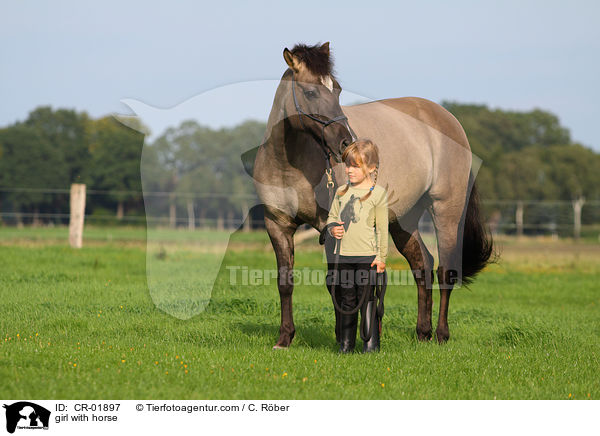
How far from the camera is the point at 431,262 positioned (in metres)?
6.41

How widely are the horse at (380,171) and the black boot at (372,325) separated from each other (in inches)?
28.6

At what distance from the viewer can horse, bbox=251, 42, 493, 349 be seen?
465 cm

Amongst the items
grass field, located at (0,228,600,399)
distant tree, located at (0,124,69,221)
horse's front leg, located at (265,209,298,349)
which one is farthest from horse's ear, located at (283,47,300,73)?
distant tree, located at (0,124,69,221)

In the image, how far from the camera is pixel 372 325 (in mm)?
4949

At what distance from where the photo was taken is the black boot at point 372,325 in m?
4.87

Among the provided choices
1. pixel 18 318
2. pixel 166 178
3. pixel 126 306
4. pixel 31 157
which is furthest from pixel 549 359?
pixel 31 157

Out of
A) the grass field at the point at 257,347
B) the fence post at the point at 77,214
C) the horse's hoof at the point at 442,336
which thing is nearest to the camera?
the grass field at the point at 257,347

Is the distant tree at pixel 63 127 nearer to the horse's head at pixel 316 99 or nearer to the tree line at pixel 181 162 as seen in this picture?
the tree line at pixel 181 162

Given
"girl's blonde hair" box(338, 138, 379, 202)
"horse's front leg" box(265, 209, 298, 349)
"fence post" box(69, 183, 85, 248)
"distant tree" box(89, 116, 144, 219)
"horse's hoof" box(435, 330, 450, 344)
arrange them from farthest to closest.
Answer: "distant tree" box(89, 116, 144, 219) → "fence post" box(69, 183, 85, 248) → "horse's hoof" box(435, 330, 450, 344) → "horse's front leg" box(265, 209, 298, 349) → "girl's blonde hair" box(338, 138, 379, 202)

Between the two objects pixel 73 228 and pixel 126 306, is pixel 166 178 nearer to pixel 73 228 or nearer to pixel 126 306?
pixel 126 306

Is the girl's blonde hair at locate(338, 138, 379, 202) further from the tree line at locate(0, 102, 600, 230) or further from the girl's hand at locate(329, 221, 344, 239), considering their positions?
the tree line at locate(0, 102, 600, 230)

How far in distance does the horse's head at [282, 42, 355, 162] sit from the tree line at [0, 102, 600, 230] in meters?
0.79
